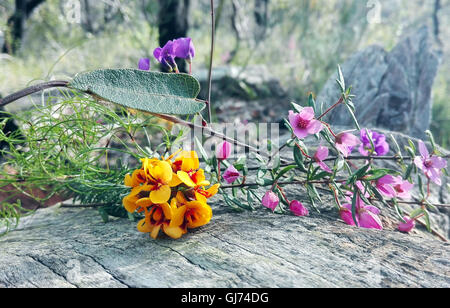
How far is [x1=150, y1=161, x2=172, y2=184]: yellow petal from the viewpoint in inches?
33.4

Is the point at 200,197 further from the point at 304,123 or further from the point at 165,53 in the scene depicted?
the point at 165,53

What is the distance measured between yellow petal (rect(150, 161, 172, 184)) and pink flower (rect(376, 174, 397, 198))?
0.53 meters

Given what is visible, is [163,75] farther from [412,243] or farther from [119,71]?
[412,243]

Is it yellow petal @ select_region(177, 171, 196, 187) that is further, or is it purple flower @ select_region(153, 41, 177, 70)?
purple flower @ select_region(153, 41, 177, 70)

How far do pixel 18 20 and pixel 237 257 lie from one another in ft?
14.7

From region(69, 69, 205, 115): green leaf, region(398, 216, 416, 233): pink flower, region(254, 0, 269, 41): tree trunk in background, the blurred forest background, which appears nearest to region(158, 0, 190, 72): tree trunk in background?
the blurred forest background

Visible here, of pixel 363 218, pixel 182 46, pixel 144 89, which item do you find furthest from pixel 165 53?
pixel 363 218

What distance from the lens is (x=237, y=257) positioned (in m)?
0.82

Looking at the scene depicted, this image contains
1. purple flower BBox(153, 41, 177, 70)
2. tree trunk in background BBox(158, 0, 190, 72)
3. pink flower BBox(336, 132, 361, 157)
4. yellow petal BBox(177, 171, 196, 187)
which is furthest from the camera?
tree trunk in background BBox(158, 0, 190, 72)

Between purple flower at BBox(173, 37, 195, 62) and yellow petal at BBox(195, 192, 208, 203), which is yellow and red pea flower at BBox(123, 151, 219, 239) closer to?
yellow petal at BBox(195, 192, 208, 203)

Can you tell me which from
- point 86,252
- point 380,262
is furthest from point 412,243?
point 86,252

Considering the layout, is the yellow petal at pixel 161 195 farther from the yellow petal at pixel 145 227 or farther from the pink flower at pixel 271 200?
the pink flower at pixel 271 200
